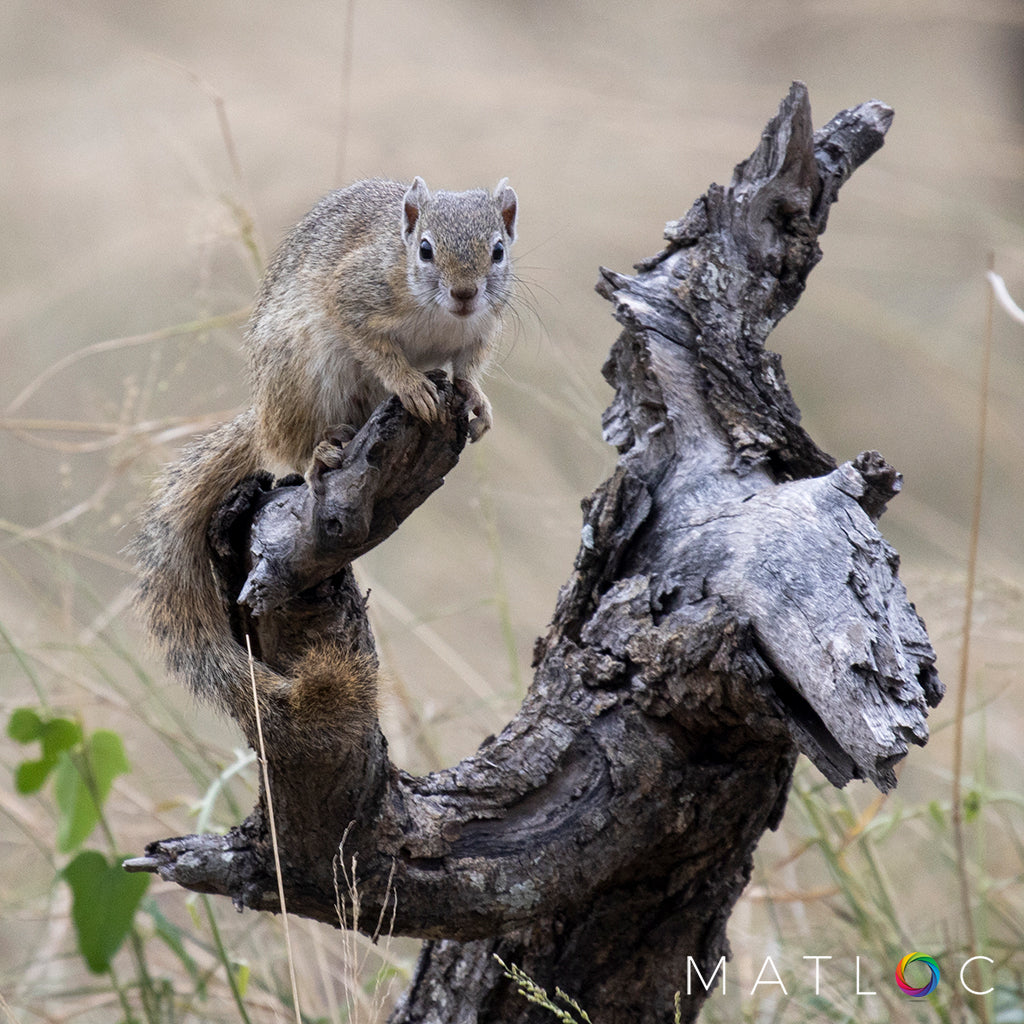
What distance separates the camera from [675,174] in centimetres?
510

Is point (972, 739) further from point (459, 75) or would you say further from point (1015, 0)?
point (1015, 0)

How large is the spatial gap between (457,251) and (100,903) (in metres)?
1.28

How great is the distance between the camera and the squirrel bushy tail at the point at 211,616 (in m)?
1.38

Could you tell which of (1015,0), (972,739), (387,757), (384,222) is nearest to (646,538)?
(387,757)

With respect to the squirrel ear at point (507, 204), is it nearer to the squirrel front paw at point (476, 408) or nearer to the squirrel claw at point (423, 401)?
the squirrel front paw at point (476, 408)

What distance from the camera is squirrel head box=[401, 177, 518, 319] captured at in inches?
73.6

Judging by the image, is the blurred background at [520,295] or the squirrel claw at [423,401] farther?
the blurred background at [520,295]

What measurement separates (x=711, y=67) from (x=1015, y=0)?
168 centimetres

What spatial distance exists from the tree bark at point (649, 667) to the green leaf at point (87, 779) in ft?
2.26

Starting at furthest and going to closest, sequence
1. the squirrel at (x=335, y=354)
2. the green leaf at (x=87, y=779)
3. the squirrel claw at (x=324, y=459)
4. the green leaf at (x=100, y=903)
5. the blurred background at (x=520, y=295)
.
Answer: the blurred background at (x=520, y=295), the green leaf at (x=87, y=779), the green leaf at (x=100, y=903), the squirrel at (x=335, y=354), the squirrel claw at (x=324, y=459)

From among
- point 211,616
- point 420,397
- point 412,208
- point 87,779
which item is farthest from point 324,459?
point 87,779

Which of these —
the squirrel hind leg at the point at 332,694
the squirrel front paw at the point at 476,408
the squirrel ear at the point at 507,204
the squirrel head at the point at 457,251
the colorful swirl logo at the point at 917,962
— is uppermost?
the squirrel ear at the point at 507,204

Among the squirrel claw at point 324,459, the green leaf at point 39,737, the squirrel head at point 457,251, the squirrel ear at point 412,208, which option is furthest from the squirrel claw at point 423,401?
the green leaf at point 39,737

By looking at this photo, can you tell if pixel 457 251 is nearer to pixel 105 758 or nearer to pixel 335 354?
pixel 335 354
